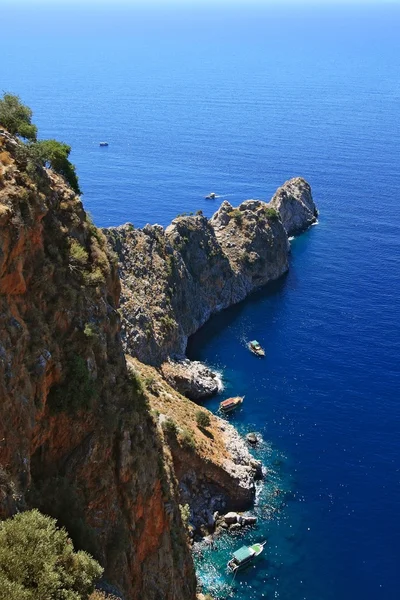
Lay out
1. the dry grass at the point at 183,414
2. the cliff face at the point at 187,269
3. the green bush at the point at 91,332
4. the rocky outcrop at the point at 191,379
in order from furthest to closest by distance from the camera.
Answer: the cliff face at the point at 187,269 → the rocky outcrop at the point at 191,379 → the dry grass at the point at 183,414 → the green bush at the point at 91,332

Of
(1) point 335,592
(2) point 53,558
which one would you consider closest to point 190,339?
(1) point 335,592

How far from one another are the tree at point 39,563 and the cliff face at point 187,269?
55.4 m

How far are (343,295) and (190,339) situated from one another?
31100 millimetres

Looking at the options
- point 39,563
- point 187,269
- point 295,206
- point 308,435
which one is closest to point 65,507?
point 39,563

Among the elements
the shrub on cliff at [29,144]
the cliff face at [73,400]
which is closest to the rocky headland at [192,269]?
the cliff face at [73,400]

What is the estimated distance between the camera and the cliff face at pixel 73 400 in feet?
96.7

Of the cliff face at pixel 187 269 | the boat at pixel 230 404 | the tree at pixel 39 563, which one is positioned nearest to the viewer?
the tree at pixel 39 563

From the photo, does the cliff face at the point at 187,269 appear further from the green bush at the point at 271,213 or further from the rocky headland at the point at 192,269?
the green bush at the point at 271,213

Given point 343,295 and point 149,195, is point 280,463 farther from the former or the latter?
point 149,195

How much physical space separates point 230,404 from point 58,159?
49872 millimetres

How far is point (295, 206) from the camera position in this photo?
14925 cm

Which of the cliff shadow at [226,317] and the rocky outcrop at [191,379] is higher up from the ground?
the cliff shadow at [226,317]

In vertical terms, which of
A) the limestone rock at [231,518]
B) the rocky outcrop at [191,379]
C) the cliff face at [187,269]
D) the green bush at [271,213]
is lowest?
the limestone rock at [231,518]

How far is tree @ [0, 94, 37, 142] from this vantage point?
37.8 meters
